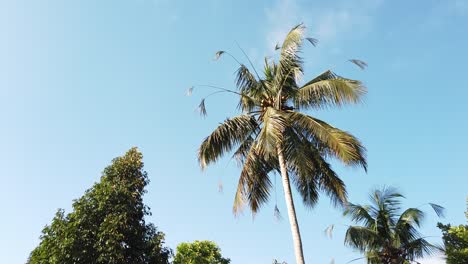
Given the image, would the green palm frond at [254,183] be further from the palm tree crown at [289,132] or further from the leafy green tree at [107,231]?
the leafy green tree at [107,231]

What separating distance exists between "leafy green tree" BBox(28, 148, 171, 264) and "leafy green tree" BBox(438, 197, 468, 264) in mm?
17715

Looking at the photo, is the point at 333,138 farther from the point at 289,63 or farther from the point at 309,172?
the point at 289,63

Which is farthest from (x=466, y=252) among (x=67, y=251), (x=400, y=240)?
(x=67, y=251)

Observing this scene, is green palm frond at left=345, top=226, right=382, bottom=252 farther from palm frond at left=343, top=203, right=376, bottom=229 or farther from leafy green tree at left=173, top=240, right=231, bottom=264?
leafy green tree at left=173, top=240, right=231, bottom=264

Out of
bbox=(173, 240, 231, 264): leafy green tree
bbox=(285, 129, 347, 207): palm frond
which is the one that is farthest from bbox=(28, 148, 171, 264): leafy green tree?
bbox=(173, 240, 231, 264): leafy green tree

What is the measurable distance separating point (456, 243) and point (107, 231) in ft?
78.4

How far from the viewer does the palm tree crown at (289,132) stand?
1316cm

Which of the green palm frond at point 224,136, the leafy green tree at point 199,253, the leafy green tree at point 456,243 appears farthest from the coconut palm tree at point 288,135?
the leafy green tree at point 199,253

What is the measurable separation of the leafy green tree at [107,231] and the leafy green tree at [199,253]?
686 inches

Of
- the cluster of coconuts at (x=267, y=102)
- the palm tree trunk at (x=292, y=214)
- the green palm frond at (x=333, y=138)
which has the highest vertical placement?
the cluster of coconuts at (x=267, y=102)

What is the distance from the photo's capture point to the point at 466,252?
23984mm

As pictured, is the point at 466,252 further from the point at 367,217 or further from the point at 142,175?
the point at 142,175

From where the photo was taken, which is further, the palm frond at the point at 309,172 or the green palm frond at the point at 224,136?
the green palm frond at the point at 224,136

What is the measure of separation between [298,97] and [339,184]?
11.0 ft
